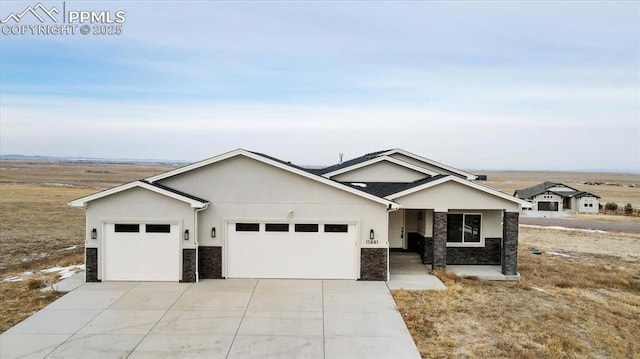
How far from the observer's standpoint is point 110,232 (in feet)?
46.3

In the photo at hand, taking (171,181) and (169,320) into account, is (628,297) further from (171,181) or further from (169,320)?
(171,181)

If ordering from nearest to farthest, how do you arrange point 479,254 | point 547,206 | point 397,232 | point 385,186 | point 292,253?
point 292,253, point 479,254, point 385,186, point 397,232, point 547,206

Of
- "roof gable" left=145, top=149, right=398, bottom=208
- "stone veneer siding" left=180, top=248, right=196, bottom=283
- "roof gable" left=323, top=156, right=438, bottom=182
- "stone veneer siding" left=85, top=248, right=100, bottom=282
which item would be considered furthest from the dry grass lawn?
"stone veneer siding" left=85, top=248, right=100, bottom=282

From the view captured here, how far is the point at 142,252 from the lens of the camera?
1412cm

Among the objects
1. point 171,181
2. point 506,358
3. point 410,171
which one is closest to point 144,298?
point 171,181

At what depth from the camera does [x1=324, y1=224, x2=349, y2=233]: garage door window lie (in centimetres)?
1470

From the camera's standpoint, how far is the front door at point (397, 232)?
18.2 metres

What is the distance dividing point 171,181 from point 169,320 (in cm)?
537

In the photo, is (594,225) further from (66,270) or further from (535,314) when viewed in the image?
(66,270)

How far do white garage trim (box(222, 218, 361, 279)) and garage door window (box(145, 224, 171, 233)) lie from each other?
66.6 inches

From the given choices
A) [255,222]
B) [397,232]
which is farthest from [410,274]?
[255,222]

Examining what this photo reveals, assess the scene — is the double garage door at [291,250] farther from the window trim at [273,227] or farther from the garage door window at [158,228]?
the garage door window at [158,228]

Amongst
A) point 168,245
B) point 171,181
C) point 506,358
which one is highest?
point 171,181

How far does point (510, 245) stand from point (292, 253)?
290 inches
